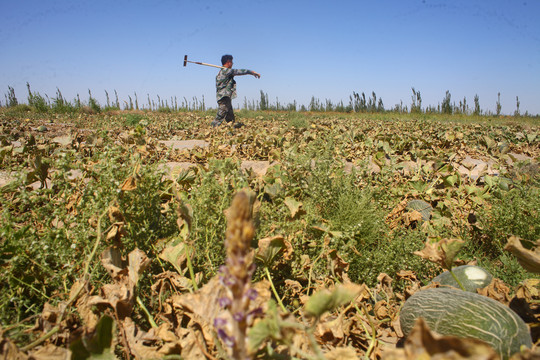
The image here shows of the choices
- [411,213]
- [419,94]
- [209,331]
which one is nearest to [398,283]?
[411,213]

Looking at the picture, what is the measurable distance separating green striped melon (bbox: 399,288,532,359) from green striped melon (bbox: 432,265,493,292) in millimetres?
433

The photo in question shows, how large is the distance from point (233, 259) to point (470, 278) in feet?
6.61

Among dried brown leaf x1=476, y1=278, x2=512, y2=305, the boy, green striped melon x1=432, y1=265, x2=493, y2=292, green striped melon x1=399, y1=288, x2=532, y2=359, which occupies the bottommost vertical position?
green striped melon x1=432, y1=265, x2=493, y2=292

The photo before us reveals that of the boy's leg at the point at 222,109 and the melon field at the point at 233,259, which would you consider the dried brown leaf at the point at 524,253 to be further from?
the boy's leg at the point at 222,109

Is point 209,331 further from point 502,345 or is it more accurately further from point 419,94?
point 419,94

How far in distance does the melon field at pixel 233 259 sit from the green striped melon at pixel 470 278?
0.50 ft

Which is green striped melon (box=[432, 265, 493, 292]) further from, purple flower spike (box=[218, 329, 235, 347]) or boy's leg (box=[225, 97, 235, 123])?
boy's leg (box=[225, 97, 235, 123])

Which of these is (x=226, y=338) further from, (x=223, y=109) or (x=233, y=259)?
(x=223, y=109)

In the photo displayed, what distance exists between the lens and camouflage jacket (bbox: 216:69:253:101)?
11.2m

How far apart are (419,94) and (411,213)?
85.8ft

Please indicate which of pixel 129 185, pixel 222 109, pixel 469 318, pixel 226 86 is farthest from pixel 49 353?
pixel 226 86

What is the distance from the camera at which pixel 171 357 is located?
3.58ft

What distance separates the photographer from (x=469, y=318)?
1493 mm

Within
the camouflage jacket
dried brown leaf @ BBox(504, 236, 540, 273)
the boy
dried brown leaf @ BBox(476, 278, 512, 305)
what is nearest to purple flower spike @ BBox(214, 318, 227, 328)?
dried brown leaf @ BBox(504, 236, 540, 273)
